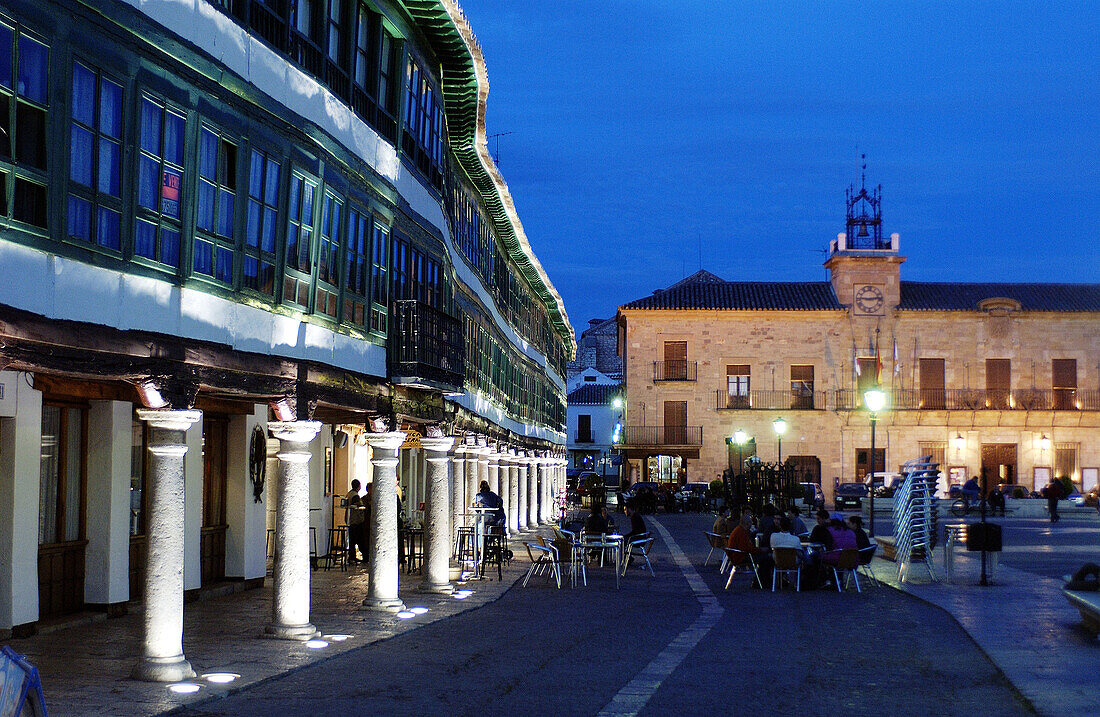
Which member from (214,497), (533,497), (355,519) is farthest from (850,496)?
(214,497)

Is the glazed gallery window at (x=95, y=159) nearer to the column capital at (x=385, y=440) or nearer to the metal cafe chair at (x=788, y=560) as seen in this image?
the column capital at (x=385, y=440)

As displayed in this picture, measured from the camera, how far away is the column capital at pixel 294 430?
1373cm

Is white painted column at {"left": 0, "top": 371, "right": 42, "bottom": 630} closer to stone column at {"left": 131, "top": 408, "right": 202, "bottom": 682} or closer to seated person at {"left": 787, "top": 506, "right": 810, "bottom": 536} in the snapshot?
stone column at {"left": 131, "top": 408, "right": 202, "bottom": 682}

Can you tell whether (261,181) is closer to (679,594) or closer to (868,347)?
(679,594)

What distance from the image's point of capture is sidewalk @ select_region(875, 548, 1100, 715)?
420 inches

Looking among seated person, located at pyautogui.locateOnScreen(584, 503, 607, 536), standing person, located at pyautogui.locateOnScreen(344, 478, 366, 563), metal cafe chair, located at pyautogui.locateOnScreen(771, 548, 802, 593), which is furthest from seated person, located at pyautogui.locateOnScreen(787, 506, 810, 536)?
standing person, located at pyautogui.locateOnScreen(344, 478, 366, 563)

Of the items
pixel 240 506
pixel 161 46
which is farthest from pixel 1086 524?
pixel 161 46

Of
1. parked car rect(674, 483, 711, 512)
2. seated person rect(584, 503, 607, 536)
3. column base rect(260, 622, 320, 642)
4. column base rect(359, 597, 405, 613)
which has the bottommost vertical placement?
parked car rect(674, 483, 711, 512)

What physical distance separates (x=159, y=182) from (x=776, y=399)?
2251 inches

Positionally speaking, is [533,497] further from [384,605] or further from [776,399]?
[384,605]

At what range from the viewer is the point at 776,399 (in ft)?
217

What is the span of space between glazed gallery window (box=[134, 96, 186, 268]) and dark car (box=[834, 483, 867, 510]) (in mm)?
45225

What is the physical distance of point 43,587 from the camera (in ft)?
47.2

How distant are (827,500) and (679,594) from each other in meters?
46.1
